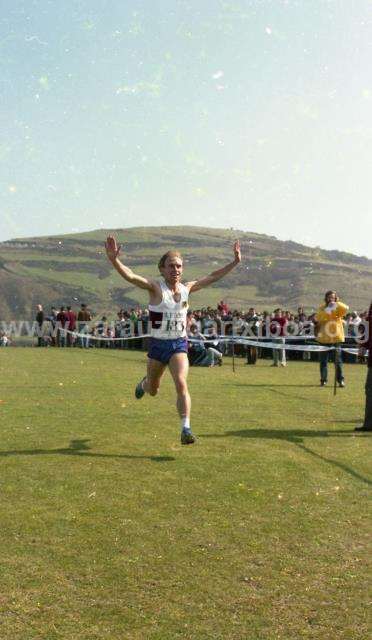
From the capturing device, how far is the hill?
82.6 meters

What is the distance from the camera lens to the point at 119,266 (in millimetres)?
7164

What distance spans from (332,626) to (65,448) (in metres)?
4.57

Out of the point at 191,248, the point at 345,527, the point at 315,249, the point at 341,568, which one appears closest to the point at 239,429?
the point at 345,527

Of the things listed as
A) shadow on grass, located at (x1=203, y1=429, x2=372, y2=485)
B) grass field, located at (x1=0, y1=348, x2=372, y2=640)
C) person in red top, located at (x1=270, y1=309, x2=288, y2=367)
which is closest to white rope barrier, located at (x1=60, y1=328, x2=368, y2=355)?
person in red top, located at (x1=270, y1=309, x2=288, y2=367)

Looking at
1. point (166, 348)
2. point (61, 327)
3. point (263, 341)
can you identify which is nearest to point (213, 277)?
point (166, 348)

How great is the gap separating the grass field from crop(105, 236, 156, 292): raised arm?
71.9 inches

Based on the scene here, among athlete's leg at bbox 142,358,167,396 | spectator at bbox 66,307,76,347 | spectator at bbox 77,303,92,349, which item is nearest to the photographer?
athlete's leg at bbox 142,358,167,396

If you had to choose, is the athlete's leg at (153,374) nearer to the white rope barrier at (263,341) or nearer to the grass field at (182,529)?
the grass field at (182,529)

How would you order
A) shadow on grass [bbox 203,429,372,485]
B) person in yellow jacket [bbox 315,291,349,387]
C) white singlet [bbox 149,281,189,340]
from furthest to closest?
person in yellow jacket [bbox 315,291,349,387] → shadow on grass [bbox 203,429,372,485] → white singlet [bbox 149,281,189,340]

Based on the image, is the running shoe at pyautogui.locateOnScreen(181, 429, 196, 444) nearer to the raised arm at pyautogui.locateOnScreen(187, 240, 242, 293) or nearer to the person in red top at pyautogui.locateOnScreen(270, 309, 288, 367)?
the raised arm at pyautogui.locateOnScreen(187, 240, 242, 293)

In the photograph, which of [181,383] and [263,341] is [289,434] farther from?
[263,341]

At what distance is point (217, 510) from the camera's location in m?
5.09

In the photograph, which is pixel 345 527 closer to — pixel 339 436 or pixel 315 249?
pixel 339 436

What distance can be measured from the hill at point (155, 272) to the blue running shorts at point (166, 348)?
220 ft
